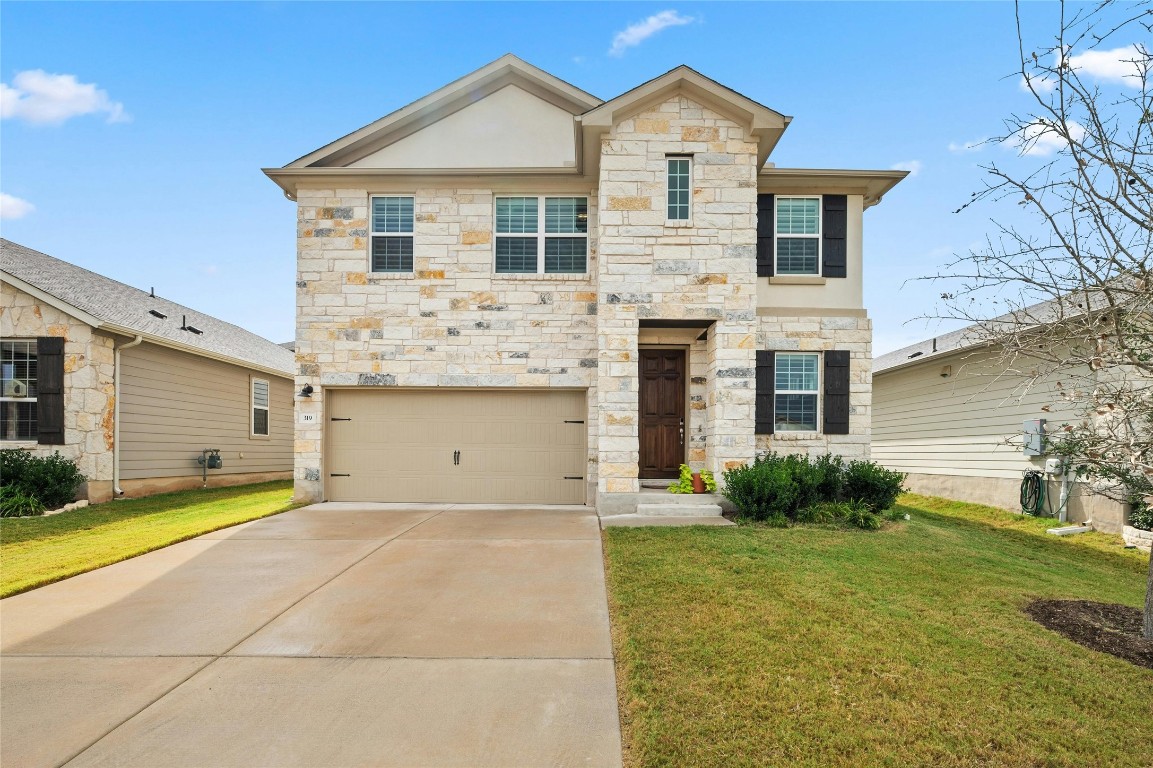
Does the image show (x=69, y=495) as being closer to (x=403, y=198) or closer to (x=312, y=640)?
(x=403, y=198)

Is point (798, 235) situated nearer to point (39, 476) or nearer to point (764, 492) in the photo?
point (764, 492)

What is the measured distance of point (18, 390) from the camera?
11.1 metres

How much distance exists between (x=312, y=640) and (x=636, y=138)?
831 centimetres

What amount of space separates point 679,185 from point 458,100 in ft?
16.8

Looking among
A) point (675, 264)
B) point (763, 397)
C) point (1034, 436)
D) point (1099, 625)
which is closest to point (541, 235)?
point (675, 264)

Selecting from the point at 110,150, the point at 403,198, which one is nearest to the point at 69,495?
the point at 110,150

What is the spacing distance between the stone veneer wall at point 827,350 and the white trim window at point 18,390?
12923mm

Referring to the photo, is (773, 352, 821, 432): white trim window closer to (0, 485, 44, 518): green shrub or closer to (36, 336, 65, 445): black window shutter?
(0, 485, 44, 518): green shrub

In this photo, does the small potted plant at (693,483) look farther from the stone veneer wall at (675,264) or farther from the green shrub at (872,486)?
the green shrub at (872,486)

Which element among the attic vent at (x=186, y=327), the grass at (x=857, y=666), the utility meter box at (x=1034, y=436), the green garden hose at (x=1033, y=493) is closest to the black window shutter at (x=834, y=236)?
the utility meter box at (x=1034, y=436)

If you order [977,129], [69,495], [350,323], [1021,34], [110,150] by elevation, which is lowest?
[69,495]

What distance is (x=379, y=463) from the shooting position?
11.3 meters

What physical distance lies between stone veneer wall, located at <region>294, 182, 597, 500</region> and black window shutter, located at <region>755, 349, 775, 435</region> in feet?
9.33

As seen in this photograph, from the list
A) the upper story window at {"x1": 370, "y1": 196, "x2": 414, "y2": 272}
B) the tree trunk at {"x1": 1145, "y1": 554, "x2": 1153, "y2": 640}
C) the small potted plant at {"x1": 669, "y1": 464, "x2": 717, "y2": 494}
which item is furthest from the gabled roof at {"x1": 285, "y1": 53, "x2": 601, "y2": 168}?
the tree trunk at {"x1": 1145, "y1": 554, "x2": 1153, "y2": 640}
